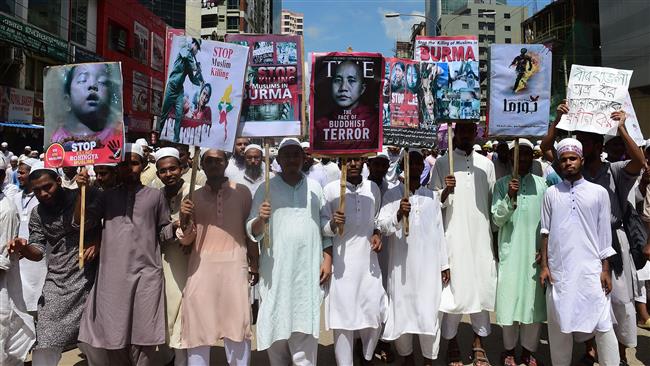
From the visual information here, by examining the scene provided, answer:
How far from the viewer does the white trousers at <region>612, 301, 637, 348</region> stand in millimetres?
4242

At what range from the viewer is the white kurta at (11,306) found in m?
3.50

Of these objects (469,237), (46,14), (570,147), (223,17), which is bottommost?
(469,237)

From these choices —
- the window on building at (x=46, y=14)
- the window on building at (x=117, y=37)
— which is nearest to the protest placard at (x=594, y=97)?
the window on building at (x=46, y=14)

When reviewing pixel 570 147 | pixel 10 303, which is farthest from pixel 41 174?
pixel 570 147

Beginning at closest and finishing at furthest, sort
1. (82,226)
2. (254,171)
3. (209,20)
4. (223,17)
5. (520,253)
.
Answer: (82,226) < (520,253) < (254,171) < (223,17) < (209,20)

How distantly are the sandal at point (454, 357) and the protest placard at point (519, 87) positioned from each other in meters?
1.95

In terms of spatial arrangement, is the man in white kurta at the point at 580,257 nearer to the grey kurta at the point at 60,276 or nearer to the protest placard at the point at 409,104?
the protest placard at the point at 409,104

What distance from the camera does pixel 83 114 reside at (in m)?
3.72

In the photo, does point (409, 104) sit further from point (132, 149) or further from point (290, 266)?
point (132, 149)

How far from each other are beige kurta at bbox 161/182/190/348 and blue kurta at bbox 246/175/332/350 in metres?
0.62

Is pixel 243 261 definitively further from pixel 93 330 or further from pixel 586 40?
pixel 586 40

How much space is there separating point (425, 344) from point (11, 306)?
3.19 m

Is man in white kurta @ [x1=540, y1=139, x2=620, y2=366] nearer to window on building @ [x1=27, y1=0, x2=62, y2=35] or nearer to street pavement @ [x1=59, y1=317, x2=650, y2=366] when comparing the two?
street pavement @ [x1=59, y1=317, x2=650, y2=366]

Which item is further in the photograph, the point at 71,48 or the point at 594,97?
the point at 71,48
